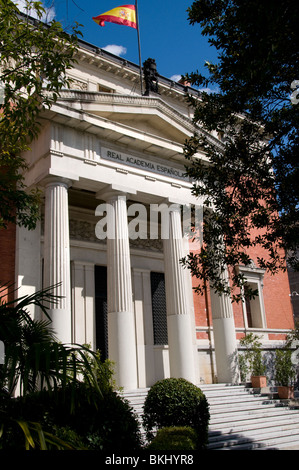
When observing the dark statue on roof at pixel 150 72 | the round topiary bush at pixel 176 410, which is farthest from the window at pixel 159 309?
the round topiary bush at pixel 176 410

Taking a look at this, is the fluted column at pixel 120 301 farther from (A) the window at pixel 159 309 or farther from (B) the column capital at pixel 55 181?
(A) the window at pixel 159 309

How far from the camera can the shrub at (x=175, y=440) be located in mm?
7617

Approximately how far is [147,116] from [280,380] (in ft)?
42.4

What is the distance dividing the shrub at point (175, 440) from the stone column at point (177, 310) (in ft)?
22.9

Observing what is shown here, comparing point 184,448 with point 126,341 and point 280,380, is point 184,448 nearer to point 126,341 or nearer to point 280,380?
point 126,341

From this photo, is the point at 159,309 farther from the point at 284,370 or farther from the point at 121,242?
the point at 284,370

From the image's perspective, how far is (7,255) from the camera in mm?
15805

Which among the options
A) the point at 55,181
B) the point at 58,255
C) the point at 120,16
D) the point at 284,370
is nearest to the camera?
the point at 58,255

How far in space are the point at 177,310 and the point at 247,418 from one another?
452cm

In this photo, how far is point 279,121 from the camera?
905 cm

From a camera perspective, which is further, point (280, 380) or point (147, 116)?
point (280, 380)

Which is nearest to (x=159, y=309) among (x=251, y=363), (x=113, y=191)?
(x=251, y=363)
